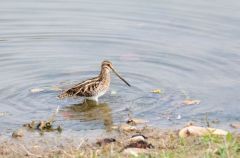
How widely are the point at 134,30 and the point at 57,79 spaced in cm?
270

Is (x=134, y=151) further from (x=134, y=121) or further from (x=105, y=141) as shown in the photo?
(x=134, y=121)

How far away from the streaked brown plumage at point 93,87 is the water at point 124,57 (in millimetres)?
161

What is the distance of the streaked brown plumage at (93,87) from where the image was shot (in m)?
12.0

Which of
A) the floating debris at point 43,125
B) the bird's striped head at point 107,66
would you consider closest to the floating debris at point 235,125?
the floating debris at point 43,125

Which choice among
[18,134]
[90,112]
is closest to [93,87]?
[90,112]

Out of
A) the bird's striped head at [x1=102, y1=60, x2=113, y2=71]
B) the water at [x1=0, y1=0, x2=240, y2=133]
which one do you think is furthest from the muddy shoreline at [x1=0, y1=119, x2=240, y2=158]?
the bird's striped head at [x1=102, y1=60, x2=113, y2=71]

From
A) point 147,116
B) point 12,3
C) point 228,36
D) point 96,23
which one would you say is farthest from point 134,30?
point 147,116

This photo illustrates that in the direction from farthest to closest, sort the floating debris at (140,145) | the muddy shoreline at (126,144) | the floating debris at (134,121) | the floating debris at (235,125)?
the floating debris at (134,121) → the floating debris at (235,125) → the floating debris at (140,145) → the muddy shoreline at (126,144)

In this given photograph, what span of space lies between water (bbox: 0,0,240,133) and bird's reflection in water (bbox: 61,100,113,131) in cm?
2

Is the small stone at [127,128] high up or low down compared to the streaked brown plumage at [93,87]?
down

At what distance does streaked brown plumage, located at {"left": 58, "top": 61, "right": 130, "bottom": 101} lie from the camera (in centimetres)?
1205

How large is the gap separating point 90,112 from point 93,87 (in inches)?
29.4

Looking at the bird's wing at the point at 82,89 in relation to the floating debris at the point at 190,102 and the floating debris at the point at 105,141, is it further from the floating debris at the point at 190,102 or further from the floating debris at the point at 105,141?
the floating debris at the point at 105,141

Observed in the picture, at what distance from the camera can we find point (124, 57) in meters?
13.8
